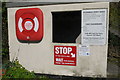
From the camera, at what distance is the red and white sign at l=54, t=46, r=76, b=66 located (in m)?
5.95

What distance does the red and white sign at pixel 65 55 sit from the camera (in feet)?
19.5

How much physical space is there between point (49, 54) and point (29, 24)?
4.91 ft

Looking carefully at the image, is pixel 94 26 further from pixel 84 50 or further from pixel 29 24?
pixel 29 24

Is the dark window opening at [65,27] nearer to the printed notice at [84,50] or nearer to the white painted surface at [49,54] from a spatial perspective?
the white painted surface at [49,54]

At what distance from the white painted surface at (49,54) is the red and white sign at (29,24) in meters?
0.20

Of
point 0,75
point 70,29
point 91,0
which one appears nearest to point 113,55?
point 70,29

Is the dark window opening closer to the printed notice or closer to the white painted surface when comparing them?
the white painted surface

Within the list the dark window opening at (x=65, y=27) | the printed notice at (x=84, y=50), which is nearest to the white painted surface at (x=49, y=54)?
the printed notice at (x=84, y=50)

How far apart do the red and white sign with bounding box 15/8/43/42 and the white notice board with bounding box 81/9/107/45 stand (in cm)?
179

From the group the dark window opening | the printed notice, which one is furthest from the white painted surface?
the dark window opening

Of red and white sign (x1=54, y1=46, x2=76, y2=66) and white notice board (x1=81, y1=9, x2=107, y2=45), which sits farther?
red and white sign (x1=54, y1=46, x2=76, y2=66)

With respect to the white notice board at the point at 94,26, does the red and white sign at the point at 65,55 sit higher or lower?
lower

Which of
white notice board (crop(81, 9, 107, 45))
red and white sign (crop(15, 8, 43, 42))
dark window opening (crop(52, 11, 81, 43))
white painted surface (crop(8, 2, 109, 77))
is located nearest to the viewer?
white notice board (crop(81, 9, 107, 45))

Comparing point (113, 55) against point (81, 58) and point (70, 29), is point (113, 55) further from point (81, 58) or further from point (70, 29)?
point (81, 58)
